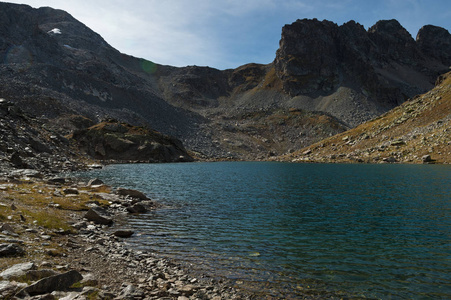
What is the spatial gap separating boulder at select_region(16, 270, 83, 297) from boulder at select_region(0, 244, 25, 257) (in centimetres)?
353

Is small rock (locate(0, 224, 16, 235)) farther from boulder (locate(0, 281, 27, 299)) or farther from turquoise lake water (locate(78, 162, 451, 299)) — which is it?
turquoise lake water (locate(78, 162, 451, 299))

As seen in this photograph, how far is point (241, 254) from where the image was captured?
51.3ft

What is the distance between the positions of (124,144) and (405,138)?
116300mm

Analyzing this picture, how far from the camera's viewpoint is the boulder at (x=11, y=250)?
11281mm

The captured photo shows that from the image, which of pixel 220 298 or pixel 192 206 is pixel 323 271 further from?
pixel 192 206

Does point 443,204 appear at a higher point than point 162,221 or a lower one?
higher

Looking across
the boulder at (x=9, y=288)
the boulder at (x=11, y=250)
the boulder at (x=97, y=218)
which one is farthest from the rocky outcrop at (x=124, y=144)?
the boulder at (x=9, y=288)

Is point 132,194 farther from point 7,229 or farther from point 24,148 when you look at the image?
point 24,148

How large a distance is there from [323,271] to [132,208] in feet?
65.5

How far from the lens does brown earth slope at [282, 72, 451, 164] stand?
85.1 m

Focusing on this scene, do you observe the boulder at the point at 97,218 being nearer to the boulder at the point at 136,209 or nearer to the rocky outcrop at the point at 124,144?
the boulder at the point at 136,209

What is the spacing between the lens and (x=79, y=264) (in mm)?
12844

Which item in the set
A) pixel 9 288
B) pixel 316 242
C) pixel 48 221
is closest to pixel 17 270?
pixel 9 288

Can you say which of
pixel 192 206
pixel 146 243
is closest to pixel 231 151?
pixel 192 206
